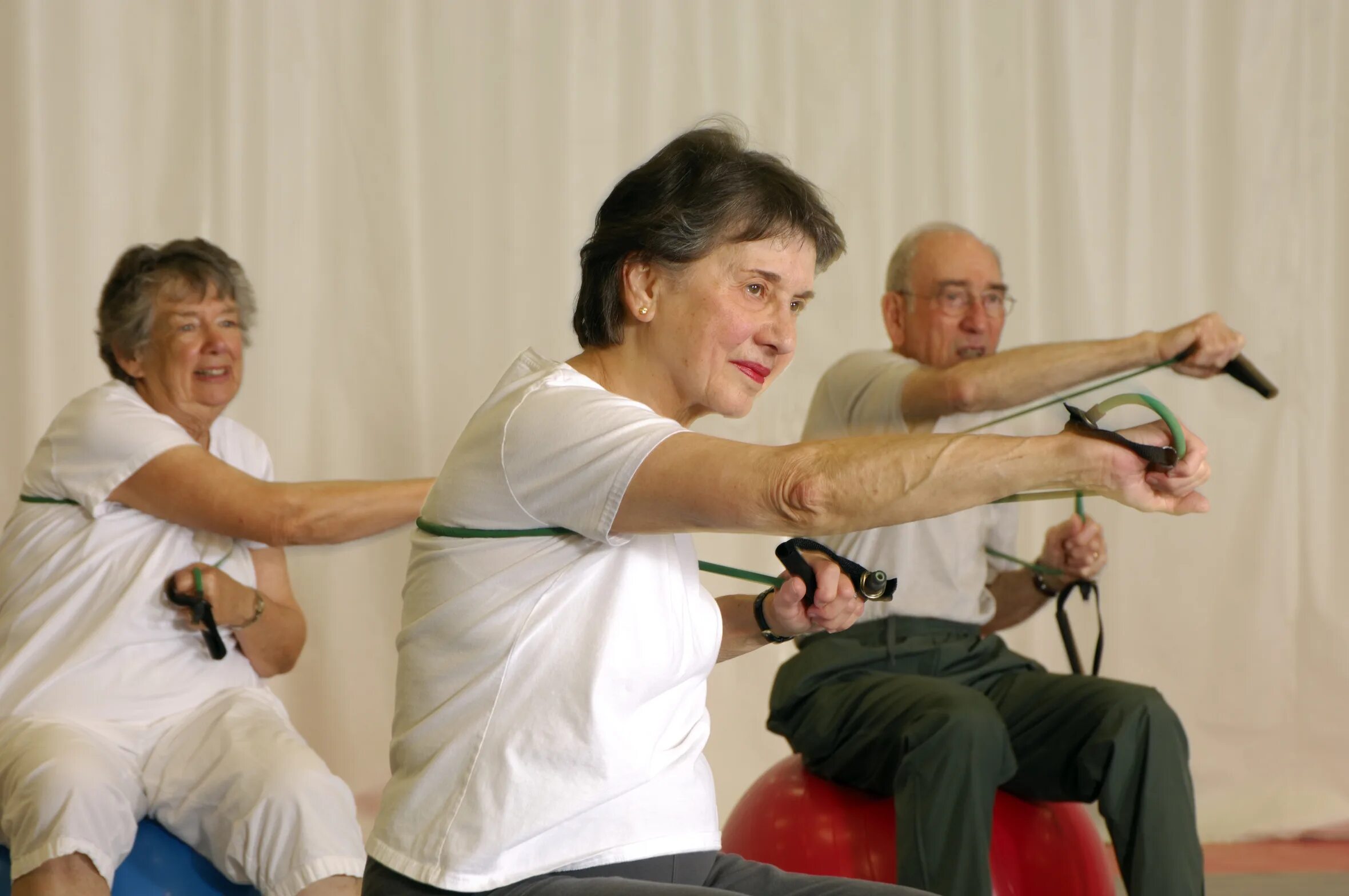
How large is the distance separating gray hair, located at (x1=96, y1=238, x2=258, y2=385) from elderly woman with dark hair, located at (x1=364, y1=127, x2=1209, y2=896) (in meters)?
1.21

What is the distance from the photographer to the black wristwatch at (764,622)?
63.9 inches

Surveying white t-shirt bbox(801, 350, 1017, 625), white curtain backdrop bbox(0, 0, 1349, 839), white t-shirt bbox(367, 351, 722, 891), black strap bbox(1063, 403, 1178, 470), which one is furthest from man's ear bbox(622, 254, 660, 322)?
white curtain backdrop bbox(0, 0, 1349, 839)

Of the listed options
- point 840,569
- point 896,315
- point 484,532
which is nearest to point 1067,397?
point 896,315

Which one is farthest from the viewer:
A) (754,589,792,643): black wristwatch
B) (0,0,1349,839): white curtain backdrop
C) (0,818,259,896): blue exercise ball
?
(0,0,1349,839): white curtain backdrop

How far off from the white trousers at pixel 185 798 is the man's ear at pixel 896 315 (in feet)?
4.69

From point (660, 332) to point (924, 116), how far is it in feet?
9.08

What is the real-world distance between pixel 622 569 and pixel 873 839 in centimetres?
104

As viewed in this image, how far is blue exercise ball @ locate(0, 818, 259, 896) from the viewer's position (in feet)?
6.36

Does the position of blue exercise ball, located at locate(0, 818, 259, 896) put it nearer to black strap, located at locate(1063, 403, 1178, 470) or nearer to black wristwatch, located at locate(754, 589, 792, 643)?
black wristwatch, located at locate(754, 589, 792, 643)

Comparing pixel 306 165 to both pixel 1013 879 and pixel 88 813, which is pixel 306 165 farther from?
pixel 1013 879

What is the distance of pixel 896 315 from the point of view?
2844 millimetres

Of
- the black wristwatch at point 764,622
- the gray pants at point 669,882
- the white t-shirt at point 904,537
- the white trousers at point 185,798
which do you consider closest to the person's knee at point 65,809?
the white trousers at point 185,798

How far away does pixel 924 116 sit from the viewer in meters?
4.05

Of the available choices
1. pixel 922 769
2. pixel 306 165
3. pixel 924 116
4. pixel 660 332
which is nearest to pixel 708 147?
pixel 660 332
